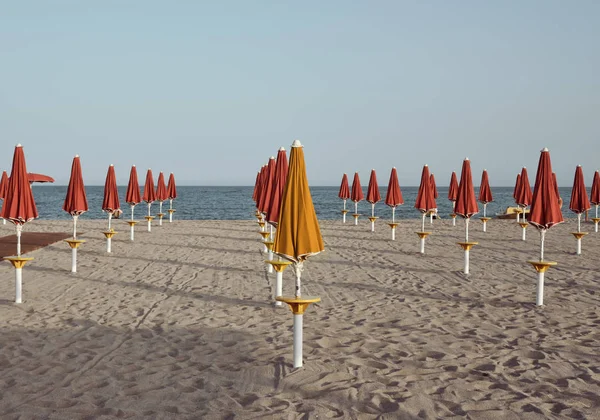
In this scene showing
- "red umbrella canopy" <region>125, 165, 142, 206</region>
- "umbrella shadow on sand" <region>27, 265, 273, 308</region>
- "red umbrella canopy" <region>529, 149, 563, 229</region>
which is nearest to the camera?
"red umbrella canopy" <region>529, 149, 563, 229</region>

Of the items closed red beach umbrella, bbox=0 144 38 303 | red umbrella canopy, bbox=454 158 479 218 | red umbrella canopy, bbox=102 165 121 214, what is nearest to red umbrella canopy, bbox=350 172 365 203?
red umbrella canopy, bbox=102 165 121 214

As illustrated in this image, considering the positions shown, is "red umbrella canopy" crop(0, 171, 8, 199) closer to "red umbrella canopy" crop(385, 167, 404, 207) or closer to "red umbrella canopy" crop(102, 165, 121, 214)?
"red umbrella canopy" crop(102, 165, 121, 214)

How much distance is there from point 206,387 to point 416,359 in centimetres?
231

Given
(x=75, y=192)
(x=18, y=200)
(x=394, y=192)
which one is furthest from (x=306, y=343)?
(x=394, y=192)

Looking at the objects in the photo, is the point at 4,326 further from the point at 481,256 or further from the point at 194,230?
the point at 194,230

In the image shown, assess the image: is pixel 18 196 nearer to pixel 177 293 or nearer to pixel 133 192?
pixel 177 293

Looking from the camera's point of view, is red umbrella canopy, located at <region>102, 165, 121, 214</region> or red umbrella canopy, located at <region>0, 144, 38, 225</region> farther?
red umbrella canopy, located at <region>102, 165, 121, 214</region>

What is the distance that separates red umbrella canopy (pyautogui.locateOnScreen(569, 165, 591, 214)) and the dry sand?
3.71m

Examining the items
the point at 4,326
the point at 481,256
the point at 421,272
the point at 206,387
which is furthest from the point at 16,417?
the point at 481,256

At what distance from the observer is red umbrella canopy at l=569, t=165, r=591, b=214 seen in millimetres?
15961

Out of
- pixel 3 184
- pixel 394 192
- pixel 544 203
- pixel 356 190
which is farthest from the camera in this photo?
pixel 356 190

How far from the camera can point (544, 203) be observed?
8.91 m

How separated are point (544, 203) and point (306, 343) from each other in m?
4.84

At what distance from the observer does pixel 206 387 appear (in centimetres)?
527
